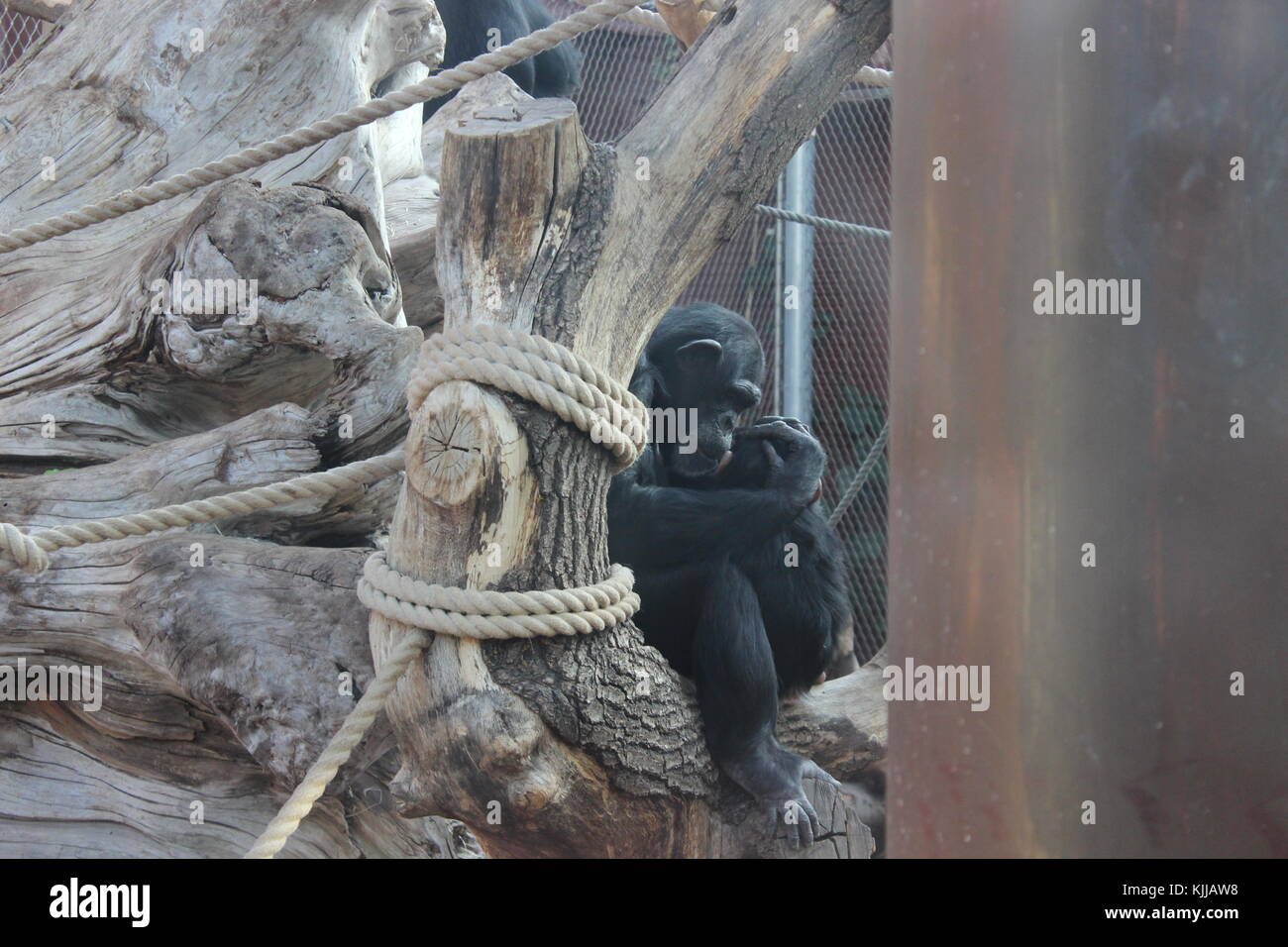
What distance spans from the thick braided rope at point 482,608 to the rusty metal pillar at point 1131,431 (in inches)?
28.5

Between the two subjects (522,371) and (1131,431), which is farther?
(522,371)

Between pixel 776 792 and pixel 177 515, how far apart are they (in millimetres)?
1023

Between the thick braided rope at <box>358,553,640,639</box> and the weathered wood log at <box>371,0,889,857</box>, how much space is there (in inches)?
1.5

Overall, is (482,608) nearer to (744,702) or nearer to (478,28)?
(744,702)

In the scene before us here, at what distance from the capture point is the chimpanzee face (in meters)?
2.54

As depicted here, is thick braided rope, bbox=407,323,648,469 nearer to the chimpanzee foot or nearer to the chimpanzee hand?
the chimpanzee foot

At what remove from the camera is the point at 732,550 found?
7.41ft

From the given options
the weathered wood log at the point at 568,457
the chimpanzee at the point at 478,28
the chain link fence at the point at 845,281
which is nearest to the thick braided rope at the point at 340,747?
the weathered wood log at the point at 568,457

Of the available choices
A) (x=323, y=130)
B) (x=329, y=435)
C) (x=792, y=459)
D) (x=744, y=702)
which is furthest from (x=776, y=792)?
(x=323, y=130)

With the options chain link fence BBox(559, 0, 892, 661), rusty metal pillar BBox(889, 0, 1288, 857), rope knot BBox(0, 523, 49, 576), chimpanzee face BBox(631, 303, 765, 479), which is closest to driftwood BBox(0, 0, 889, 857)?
rope knot BBox(0, 523, 49, 576)

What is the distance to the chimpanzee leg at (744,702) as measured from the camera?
71.8 inches

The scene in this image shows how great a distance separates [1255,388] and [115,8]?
269cm

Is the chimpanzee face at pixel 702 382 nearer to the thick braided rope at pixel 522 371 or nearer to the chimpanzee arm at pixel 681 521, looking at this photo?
the chimpanzee arm at pixel 681 521

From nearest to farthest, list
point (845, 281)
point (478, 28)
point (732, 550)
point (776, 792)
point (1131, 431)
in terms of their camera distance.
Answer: point (1131, 431)
point (776, 792)
point (732, 550)
point (478, 28)
point (845, 281)
